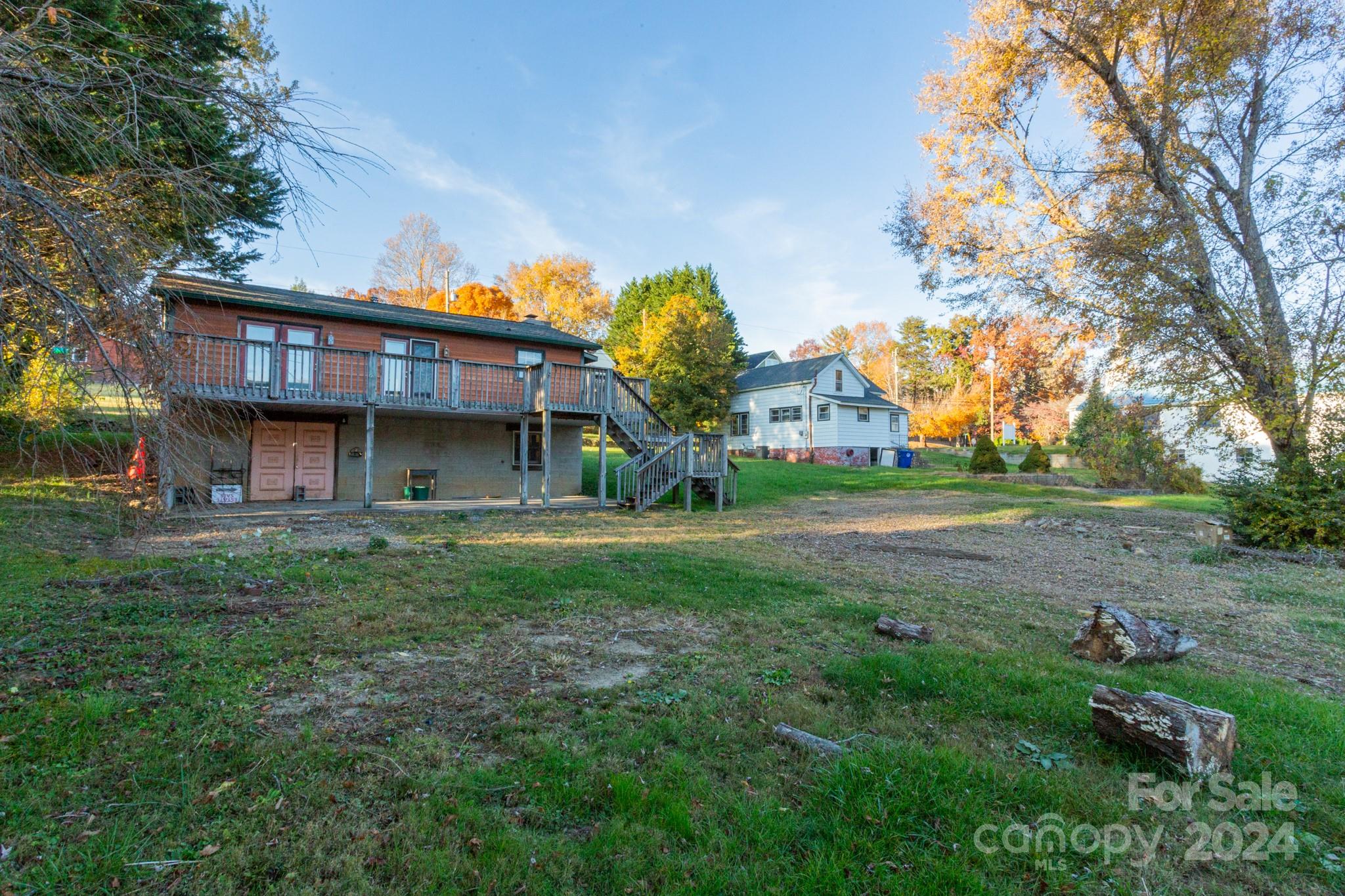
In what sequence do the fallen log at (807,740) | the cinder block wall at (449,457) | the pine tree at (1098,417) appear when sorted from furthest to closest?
the cinder block wall at (449,457) → the pine tree at (1098,417) → the fallen log at (807,740)

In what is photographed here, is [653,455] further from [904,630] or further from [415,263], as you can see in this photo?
[415,263]

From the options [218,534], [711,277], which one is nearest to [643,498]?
[218,534]

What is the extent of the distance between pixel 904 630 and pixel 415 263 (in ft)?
120

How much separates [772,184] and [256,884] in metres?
22.5

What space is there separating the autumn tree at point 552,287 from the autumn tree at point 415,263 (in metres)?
4.33

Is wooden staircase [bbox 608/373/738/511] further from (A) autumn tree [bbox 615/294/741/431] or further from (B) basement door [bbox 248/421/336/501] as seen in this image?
(A) autumn tree [bbox 615/294/741/431]

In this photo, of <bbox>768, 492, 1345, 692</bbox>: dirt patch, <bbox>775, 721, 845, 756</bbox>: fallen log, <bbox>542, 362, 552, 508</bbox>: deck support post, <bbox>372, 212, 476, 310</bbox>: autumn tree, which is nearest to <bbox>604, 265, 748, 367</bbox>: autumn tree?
<bbox>372, 212, 476, 310</bbox>: autumn tree

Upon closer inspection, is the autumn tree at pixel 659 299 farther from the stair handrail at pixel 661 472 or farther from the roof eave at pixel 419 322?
the stair handrail at pixel 661 472

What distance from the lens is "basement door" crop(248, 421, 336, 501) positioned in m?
14.5

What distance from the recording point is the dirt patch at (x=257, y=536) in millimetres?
8055

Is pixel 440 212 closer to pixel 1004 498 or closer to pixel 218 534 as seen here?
pixel 218 534

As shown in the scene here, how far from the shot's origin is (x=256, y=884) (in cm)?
218

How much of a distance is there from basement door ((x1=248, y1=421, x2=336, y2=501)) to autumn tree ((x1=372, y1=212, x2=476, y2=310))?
22.0 meters

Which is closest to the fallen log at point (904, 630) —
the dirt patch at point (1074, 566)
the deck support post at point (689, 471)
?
the dirt patch at point (1074, 566)
